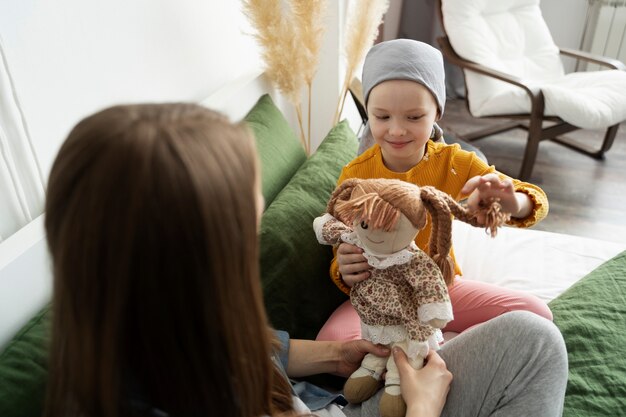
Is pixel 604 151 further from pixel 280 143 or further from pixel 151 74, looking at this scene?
pixel 151 74

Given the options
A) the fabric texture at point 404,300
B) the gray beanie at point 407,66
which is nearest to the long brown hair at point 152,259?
the fabric texture at point 404,300

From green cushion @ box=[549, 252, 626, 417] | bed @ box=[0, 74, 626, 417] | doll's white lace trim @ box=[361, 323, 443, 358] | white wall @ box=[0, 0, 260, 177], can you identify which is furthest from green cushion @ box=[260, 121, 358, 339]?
green cushion @ box=[549, 252, 626, 417]

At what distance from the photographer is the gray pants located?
0.83 meters

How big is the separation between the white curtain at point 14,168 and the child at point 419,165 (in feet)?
2.04

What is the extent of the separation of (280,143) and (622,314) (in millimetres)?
1032

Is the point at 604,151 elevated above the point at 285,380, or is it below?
below

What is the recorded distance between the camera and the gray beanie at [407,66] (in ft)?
3.49

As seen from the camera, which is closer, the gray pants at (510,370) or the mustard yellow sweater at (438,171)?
the gray pants at (510,370)

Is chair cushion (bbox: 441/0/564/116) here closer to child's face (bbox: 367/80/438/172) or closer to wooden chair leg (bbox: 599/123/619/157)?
wooden chair leg (bbox: 599/123/619/157)

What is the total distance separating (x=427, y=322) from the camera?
874 millimetres

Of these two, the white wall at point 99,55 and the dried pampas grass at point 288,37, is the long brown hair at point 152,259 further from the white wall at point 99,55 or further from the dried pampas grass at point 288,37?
the dried pampas grass at point 288,37

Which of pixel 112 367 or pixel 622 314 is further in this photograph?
pixel 622 314

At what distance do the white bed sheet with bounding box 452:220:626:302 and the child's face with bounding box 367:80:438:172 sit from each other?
0.63 metres

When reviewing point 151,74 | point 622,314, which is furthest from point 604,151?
point 151,74
